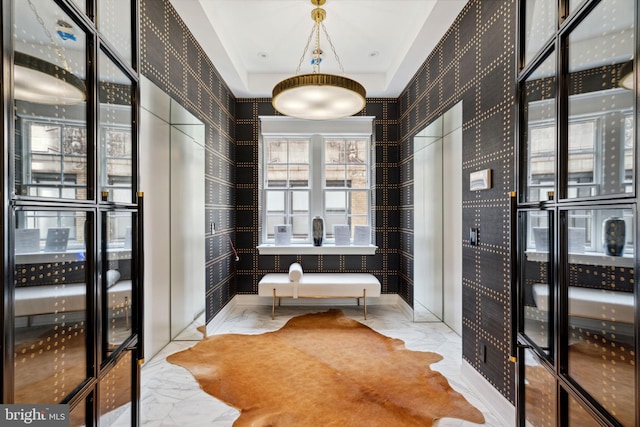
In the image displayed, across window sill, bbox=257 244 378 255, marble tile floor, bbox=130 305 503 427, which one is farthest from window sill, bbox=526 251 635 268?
window sill, bbox=257 244 378 255

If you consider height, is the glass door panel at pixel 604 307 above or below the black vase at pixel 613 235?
below

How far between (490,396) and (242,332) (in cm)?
259

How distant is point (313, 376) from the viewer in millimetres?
2646

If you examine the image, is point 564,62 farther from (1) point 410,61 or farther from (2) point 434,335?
(2) point 434,335

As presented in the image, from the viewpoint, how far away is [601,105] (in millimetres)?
932

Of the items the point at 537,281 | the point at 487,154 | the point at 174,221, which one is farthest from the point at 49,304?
the point at 487,154

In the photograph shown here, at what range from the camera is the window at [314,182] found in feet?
16.5

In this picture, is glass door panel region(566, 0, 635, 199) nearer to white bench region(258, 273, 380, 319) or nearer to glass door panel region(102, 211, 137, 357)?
glass door panel region(102, 211, 137, 357)

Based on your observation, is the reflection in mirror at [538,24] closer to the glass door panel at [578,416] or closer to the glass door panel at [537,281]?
the glass door panel at [537,281]

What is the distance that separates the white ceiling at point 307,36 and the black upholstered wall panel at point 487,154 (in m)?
0.41

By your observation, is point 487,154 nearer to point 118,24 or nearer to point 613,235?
point 613,235

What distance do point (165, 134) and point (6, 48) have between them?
256cm

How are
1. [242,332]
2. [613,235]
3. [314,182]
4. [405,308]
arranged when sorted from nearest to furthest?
[613,235] < [242,332] < [405,308] < [314,182]

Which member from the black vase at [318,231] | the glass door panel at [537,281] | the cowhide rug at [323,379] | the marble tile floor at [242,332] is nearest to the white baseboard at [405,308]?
the marble tile floor at [242,332]
